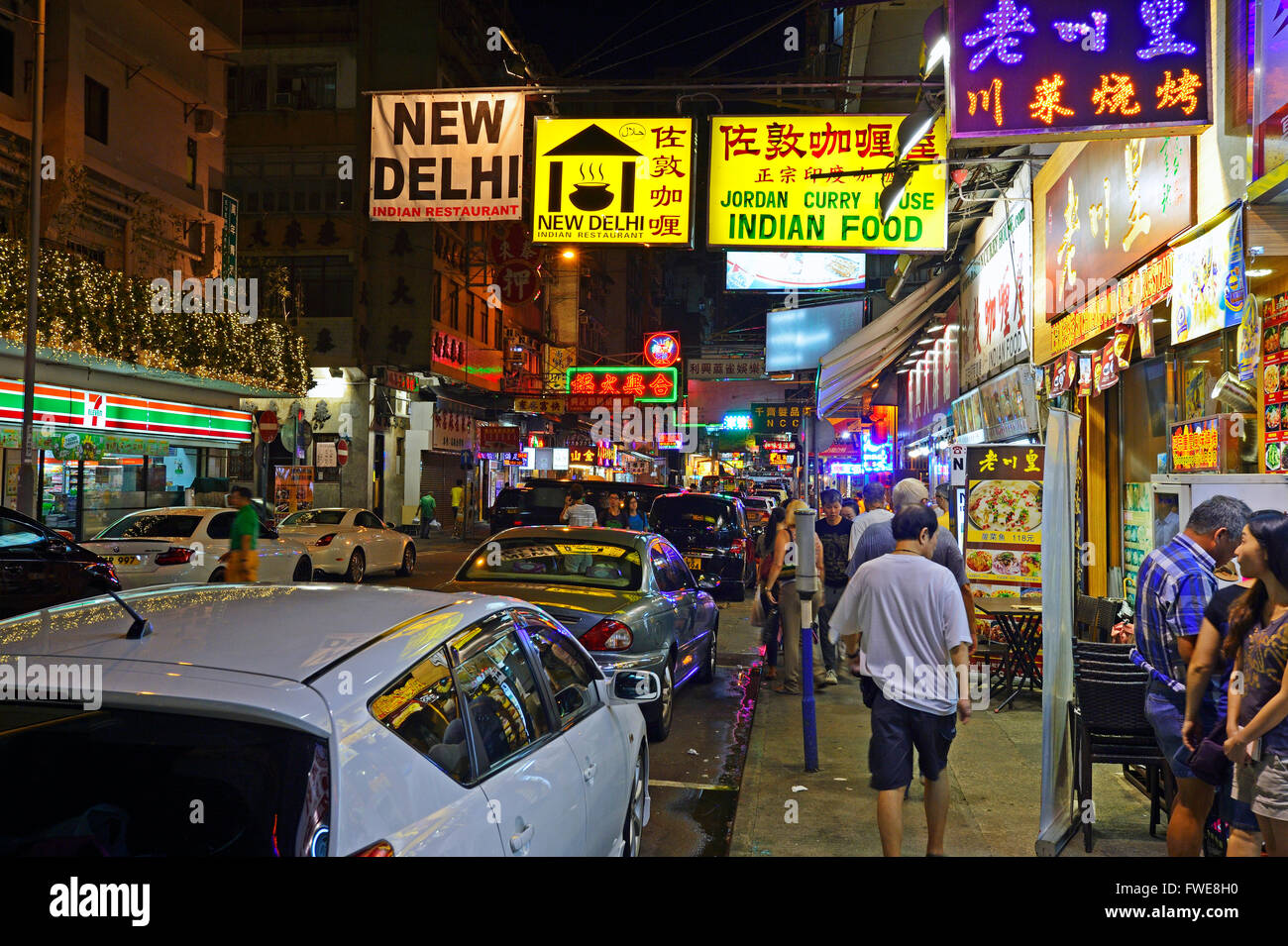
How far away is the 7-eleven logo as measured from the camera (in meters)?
21.0

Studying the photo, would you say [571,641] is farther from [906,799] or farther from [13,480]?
[13,480]

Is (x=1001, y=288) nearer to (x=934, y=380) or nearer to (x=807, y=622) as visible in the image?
(x=934, y=380)

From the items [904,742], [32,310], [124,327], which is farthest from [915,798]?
[124,327]

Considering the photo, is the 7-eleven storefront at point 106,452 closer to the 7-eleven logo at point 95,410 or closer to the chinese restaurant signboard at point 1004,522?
the 7-eleven logo at point 95,410

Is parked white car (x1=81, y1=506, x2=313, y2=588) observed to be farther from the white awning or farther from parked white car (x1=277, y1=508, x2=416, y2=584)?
the white awning

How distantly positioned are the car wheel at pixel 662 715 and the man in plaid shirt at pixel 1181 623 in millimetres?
3896

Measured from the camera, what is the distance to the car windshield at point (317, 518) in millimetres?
20844

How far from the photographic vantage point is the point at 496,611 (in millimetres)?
3766

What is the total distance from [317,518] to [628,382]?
17.3 meters

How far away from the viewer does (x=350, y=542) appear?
1997 cm

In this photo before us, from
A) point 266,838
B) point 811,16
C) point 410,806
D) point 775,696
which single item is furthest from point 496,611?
point 811,16

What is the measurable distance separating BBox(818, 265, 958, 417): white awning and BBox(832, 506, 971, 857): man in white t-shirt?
44.6 feet

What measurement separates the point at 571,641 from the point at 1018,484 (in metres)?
7.37

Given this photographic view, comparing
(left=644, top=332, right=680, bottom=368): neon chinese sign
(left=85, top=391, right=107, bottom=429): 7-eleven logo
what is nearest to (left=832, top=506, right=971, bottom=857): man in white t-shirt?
(left=85, top=391, right=107, bottom=429): 7-eleven logo
